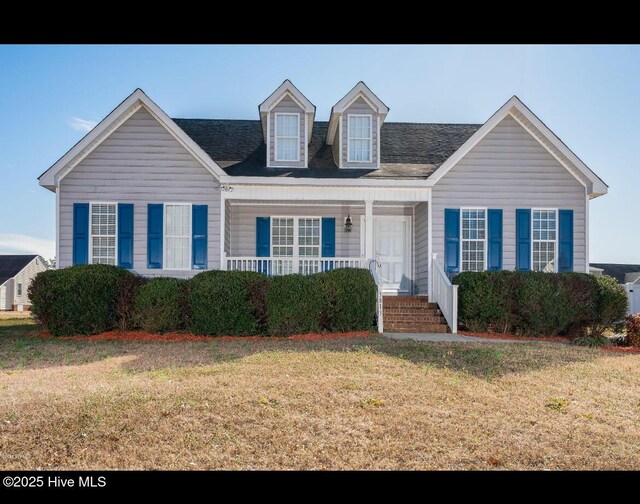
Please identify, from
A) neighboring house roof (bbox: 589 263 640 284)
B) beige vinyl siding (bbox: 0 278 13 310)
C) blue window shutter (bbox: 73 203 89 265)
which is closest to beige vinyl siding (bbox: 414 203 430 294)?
blue window shutter (bbox: 73 203 89 265)

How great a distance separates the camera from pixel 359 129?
15664 mm

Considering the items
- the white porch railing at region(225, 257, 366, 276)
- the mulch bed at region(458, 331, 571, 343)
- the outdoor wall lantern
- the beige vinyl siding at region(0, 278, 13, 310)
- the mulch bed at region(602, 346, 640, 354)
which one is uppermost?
the outdoor wall lantern

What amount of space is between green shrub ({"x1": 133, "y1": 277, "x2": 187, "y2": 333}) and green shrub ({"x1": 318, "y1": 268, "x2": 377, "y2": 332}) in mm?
3287

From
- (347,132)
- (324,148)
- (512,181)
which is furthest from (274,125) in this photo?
(512,181)

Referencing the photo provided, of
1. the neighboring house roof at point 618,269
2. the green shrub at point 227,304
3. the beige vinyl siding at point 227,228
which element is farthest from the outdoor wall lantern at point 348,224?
the neighboring house roof at point 618,269

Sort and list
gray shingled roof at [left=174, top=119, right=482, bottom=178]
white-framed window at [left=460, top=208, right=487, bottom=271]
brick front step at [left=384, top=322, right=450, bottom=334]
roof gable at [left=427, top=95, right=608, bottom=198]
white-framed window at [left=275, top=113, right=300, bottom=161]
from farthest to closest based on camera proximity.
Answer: white-framed window at [left=275, top=113, right=300, bottom=161] → gray shingled roof at [left=174, top=119, right=482, bottom=178] → white-framed window at [left=460, top=208, right=487, bottom=271] → roof gable at [left=427, top=95, right=608, bottom=198] → brick front step at [left=384, top=322, right=450, bottom=334]

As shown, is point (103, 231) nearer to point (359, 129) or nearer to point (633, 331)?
point (359, 129)

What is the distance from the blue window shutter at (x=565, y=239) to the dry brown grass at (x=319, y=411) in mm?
5676

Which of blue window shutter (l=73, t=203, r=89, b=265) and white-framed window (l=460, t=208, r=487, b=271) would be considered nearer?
blue window shutter (l=73, t=203, r=89, b=265)

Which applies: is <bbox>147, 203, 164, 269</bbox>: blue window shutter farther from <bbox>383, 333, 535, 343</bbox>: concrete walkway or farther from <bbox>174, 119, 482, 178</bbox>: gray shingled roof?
<bbox>383, 333, 535, 343</bbox>: concrete walkway

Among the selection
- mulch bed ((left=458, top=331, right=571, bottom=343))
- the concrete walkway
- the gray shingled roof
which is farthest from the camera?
the gray shingled roof

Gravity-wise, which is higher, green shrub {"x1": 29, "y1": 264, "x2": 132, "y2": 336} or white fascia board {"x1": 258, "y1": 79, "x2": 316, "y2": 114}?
white fascia board {"x1": 258, "y1": 79, "x2": 316, "y2": 114}

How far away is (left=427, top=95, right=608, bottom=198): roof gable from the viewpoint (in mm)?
14484
